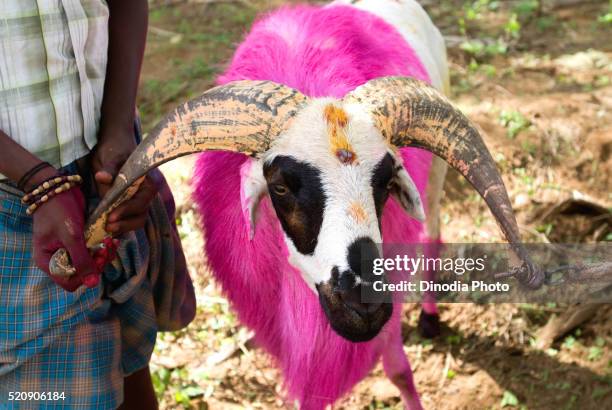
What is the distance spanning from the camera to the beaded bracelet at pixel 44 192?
1.65m

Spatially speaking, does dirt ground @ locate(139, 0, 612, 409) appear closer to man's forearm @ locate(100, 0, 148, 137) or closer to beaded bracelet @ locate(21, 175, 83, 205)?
man's forearm @ locate(100, 0, 148, 137)

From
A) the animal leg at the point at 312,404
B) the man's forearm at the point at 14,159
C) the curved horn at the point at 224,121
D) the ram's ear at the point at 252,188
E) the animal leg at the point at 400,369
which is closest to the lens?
the man's forearm at the point at 14,159

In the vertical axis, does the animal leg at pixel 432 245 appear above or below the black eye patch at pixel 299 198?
below

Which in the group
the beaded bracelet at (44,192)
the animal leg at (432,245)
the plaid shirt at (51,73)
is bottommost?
the animal leg at (432,245)

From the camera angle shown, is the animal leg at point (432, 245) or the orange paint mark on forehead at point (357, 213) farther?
the animal leg at point (432, 245)

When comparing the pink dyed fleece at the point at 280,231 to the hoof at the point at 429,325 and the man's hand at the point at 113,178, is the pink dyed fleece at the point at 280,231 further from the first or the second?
the hoof at the point at 429,325

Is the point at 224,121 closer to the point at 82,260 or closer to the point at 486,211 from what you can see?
the point at 82,260

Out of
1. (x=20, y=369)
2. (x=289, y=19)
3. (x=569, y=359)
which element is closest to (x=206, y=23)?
(x=289, y=19)

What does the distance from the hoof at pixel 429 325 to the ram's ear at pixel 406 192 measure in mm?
1496

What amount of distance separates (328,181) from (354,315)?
0.39 meters

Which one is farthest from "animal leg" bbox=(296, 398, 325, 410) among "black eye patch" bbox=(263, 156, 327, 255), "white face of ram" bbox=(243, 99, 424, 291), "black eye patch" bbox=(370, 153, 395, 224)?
"black eye patch" bbox=(370, 153, 395, 224)

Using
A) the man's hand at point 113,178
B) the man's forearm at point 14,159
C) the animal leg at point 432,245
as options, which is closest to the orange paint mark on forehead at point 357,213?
the man's hand at point 113,178

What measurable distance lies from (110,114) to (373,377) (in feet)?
6.63

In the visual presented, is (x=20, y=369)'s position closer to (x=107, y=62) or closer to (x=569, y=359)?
(x=107, y=62)
